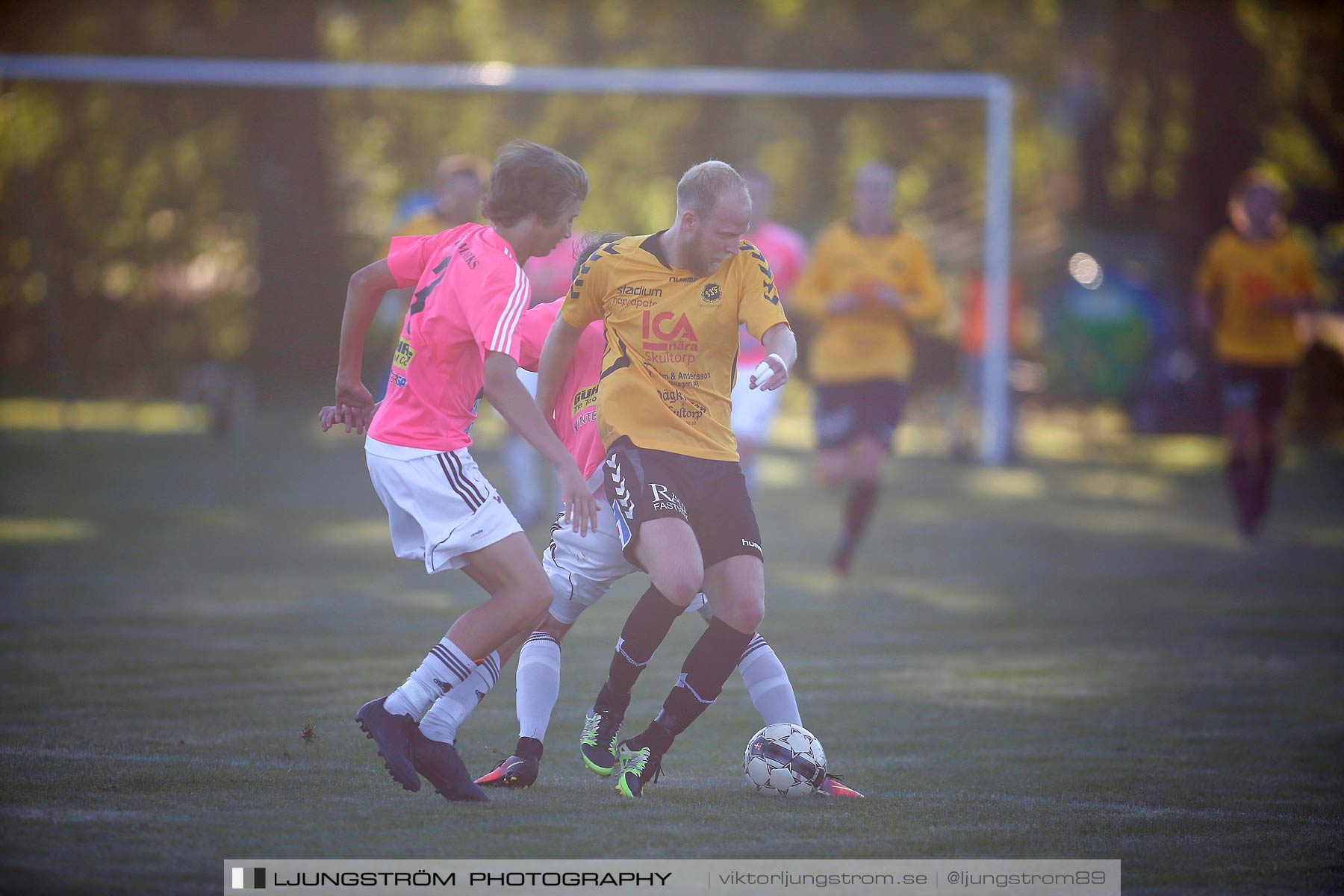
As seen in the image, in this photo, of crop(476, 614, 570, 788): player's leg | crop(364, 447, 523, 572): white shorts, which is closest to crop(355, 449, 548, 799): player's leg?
crop(364, 447, 523, 572): white shorts

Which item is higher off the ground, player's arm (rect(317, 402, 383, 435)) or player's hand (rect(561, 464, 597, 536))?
player's arm (rect(317, 402, 383, 435))

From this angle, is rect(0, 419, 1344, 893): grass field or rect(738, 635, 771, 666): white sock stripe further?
rect(738, 635, 771, 666): white sock stripe

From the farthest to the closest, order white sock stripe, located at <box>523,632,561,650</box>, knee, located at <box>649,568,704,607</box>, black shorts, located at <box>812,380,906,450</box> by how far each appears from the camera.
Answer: black shorts, located at <box>812,380,906,450</box> < white sock stripe, located at <box>523,632,561,650</box> < knee, located at <box>649,568,704,607</box>

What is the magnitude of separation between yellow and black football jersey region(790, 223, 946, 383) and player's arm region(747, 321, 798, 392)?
514 centimetres

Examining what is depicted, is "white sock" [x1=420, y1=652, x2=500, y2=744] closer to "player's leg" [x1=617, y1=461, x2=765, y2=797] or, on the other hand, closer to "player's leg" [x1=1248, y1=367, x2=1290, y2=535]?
"player's leg" [x1=617, y1=461, x2=765, y2=797]

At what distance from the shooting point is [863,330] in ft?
33.4

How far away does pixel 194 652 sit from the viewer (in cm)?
721

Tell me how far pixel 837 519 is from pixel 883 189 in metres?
3.73

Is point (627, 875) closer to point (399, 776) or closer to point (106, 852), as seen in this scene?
point (399, 776)

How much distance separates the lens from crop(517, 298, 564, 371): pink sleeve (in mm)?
5441

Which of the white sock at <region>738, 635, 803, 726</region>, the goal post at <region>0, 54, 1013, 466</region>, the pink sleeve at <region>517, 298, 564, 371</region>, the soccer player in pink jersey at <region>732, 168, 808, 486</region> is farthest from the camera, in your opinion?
the goal post at <region>0, 54, 1013, 466</region>

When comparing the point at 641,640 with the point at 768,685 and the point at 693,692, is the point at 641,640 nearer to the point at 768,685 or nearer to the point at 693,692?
the point at 693,692

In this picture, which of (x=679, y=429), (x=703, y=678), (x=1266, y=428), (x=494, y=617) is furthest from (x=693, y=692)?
(x=1266, y=428)

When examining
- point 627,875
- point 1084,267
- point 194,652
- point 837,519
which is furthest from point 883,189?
point 1084,267
